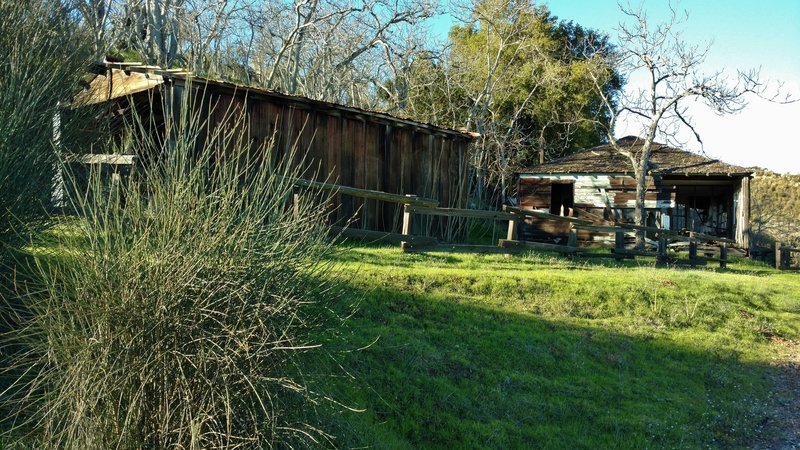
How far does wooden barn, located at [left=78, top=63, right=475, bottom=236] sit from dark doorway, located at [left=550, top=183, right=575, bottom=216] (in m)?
9.82

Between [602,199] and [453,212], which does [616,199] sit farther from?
[453,212]

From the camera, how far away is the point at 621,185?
81.6ft

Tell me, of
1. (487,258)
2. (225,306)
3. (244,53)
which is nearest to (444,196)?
(487,258)

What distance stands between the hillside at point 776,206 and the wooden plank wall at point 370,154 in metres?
18.9

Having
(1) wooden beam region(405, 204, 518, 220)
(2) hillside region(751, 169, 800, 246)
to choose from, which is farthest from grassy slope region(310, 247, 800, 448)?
(2) hillside region(751, 169, 800, 246)

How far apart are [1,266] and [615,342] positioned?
8.40 metres

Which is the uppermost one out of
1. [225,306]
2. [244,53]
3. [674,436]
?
[244,53]

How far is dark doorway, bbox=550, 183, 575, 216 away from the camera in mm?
28055

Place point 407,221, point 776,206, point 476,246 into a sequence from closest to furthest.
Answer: point 407,221 → point 476,246 → point 776,206

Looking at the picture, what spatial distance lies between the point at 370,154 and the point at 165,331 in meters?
12.2

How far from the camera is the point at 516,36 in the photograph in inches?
1225

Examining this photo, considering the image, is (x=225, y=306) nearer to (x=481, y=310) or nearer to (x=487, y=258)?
(x=481, y=310)

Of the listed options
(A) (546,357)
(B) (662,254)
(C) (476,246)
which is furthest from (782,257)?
(A) (546,357)

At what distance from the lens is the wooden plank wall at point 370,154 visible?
14.2 meters
